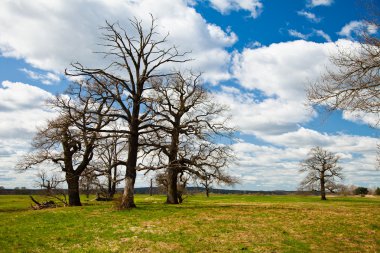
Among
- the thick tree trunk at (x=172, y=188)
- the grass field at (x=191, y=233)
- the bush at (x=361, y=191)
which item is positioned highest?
the thick tree trunk at (x=172, y=188)

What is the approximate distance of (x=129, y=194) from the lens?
27.6m

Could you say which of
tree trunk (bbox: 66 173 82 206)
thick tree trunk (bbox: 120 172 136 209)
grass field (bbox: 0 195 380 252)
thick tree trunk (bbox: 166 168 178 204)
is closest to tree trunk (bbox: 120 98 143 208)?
thick tree trunk (bbox: 120 172 136 209)

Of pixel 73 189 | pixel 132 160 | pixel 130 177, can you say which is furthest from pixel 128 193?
pixel 73 189

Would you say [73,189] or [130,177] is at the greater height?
[130,177]

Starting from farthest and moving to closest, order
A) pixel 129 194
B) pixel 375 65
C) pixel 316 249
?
1. pixel 129 194
2. pixel 375 65
3. pixel 316 249

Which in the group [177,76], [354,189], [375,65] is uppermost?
[177,76]

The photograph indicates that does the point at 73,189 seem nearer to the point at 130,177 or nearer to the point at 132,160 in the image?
the point at 130,177

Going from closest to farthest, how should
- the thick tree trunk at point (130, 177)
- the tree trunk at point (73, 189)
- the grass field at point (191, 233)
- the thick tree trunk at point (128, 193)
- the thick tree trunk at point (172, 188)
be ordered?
1. the grass field at point (191, 233)
2. the thick tree trunk at point (128, 193)
3. the thick tree trunk at point (130, 177)
4. the tree trunk at point (73, 189)
5. the thick tree trunk at point (172, 188)

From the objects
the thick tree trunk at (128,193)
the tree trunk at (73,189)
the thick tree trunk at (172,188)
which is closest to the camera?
the thick tree trunk at (128,193)

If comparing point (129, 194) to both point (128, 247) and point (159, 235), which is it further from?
point (128, 247)

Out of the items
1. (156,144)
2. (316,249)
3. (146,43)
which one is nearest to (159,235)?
(316,249)

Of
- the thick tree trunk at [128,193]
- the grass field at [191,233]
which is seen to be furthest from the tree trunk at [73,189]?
the grass field at [191,233]

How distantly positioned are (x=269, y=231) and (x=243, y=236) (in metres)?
1.88

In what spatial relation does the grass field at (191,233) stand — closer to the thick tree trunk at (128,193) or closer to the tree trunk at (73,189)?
the thick tree trunk at (128,193)
